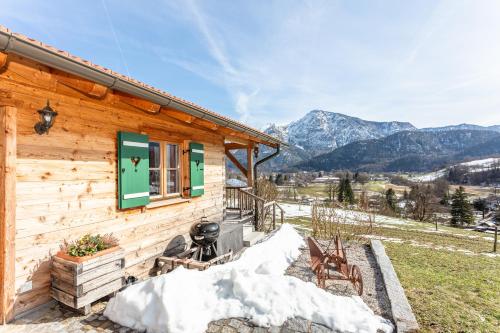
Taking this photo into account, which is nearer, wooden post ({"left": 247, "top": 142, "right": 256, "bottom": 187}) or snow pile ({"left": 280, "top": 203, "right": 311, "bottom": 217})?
wooden post ({"left": 247, "top": 142, "right": 256, "bottom": 187})

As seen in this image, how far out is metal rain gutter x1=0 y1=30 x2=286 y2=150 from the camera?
2.20 m

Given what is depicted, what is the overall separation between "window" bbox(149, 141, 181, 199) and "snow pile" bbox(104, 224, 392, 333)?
2.09 metres

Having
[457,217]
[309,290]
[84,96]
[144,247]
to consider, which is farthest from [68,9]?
[457,217]

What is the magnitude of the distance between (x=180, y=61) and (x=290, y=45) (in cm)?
581

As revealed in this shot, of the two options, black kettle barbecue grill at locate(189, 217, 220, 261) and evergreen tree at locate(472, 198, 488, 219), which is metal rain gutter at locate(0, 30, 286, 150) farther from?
evergreen tree at locate(472, 198, 488, 219)

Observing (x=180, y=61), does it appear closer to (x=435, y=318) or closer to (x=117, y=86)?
(x=117, y=86)

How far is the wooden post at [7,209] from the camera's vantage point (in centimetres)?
291

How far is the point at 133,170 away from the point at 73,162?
92 cm

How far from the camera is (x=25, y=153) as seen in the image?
10.2 ft

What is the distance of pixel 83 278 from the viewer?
316 centimetres

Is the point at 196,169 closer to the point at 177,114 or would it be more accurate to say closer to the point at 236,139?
the point at 177,114

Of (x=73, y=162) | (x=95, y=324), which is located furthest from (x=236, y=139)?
(x=95, y=324)

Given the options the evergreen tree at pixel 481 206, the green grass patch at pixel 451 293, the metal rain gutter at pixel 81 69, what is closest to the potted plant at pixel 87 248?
the metal rain gutter at pixel 81 69

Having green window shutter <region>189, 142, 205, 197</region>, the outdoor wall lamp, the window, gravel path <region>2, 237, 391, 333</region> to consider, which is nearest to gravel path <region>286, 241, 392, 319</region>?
gravel path <region>2, 237, 391, 333</region>
